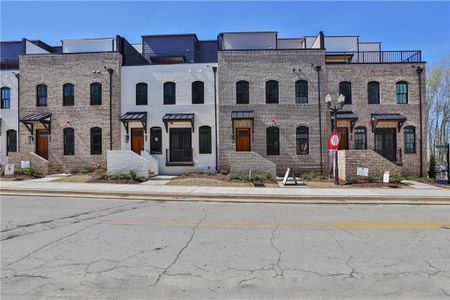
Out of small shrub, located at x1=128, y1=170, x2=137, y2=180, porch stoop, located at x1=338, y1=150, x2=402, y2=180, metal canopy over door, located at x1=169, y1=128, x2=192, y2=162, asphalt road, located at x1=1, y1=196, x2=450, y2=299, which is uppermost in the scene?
metal canopy over door, located at x1=169, y1=128, x2=192, y2=162

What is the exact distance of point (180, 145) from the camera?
20.9 meters

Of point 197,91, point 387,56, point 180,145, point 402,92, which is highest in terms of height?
point 387,56

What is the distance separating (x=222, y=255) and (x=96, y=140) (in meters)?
18.9

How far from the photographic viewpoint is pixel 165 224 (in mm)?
7328

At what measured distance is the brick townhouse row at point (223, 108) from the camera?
66.6 feet

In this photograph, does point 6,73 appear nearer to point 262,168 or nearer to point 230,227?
point 262,168

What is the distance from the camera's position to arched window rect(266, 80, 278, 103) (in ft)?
67.4

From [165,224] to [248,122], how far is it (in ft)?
45.8

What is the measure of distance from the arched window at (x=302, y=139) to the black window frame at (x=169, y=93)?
9489mm

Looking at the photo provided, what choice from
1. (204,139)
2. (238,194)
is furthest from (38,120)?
(238,194)

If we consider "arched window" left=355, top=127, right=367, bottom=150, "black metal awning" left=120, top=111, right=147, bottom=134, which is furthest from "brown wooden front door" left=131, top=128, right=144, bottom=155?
"arched window" left=355, top=127, right=367, bottom=150

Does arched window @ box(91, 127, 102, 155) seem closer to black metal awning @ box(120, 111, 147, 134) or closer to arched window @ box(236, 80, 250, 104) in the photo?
black metal awning @ box(120, 111, 147, 134)

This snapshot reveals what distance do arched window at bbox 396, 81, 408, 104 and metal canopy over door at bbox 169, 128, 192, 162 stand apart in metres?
15.5

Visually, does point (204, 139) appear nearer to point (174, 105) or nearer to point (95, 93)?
point (174, 105)
